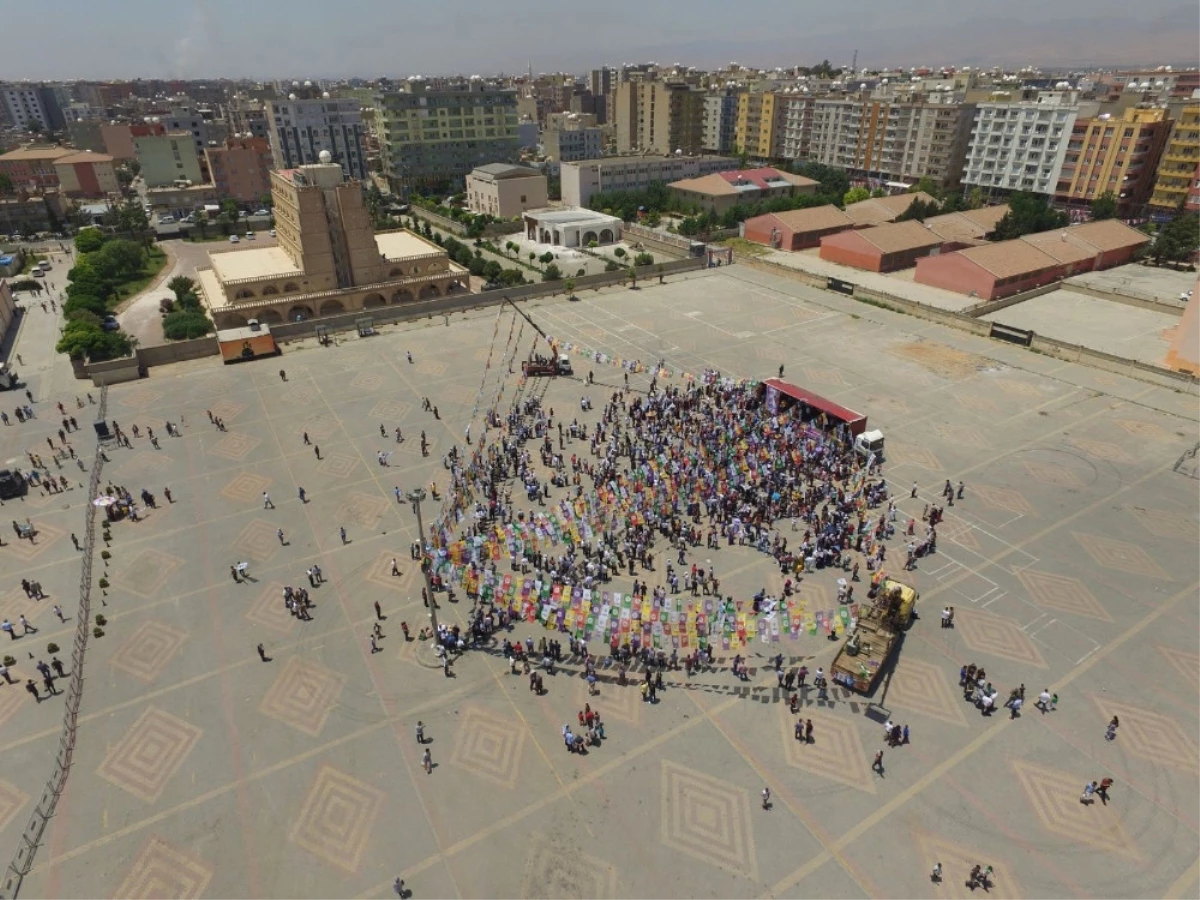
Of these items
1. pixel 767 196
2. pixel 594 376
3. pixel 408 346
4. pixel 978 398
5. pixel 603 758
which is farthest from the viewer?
pixel 767 196

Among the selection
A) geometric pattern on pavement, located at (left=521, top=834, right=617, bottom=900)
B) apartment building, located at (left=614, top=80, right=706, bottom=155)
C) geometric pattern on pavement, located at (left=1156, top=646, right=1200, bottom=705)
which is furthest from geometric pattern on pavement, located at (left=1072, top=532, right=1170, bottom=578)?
apartment building, located at (left=614, top=80, right=706, bottom=155)

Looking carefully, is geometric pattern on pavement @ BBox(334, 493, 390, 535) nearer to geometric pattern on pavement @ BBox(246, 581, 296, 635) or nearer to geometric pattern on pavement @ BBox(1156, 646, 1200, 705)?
geometric pattern on pavement @ BBox(246, 581, 296, 635)

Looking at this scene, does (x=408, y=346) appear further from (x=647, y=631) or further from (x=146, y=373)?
(x=647, y=631)

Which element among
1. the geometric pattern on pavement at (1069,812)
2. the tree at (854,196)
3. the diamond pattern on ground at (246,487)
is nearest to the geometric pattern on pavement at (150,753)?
the diamond pattern on ground at (246,487)

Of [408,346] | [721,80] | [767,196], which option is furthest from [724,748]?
[721,80]

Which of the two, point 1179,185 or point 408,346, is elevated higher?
point 1179,185

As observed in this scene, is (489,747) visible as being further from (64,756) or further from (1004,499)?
(1004,499)

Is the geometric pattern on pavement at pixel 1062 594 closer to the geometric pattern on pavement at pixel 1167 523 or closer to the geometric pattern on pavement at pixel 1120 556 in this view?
the geometric pattern on pavement at pixel 1120 556
